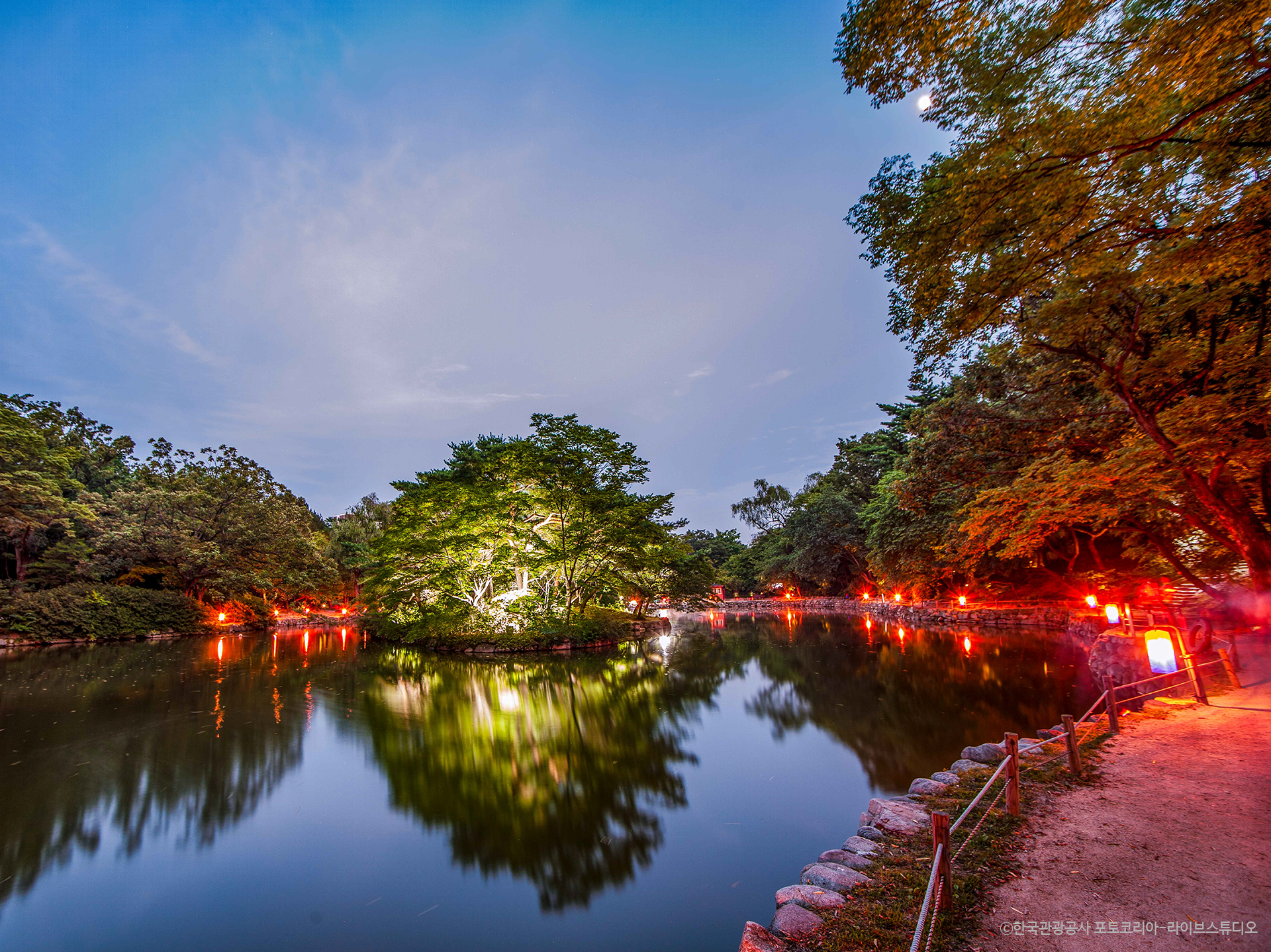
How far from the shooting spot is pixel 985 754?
18.7 feet

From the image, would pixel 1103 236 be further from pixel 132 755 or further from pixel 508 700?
pixel 132 755

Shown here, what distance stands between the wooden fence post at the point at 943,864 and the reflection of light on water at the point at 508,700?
8421mm

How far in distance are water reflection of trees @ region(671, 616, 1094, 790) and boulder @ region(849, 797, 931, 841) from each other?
162cm

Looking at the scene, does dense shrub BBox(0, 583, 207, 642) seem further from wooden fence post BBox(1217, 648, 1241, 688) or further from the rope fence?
wooden fence post BBox(1217, 648, 1241, 688)

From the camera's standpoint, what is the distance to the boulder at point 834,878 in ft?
→ 10.8

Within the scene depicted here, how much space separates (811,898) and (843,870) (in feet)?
1.31

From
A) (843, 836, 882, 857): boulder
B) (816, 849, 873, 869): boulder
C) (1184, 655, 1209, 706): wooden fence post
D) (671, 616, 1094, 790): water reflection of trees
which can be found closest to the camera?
(816, 849, 873, 869): boulder

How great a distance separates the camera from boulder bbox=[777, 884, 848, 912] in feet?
10.1

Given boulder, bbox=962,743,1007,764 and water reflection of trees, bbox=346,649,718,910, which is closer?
water reflection of trees, bbox=346,649,718,910

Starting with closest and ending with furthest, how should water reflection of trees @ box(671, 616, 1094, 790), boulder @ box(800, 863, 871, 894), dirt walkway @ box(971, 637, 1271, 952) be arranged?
1. dirt walkway @ box(971, 637, 1271, 952)
2. boulder @ box(800, 863, 871, 894)
3. water reflection of trees @ box(671, 616, 1094, 790)

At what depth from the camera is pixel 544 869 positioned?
4539 millimetres

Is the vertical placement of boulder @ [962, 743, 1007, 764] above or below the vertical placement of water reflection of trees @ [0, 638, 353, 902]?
below

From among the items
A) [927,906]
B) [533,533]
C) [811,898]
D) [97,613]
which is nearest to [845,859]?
[811,898]

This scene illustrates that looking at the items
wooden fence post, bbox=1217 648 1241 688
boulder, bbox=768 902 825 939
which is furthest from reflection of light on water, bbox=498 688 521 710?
wooden fence post, bbox=1217 648 1241 688
